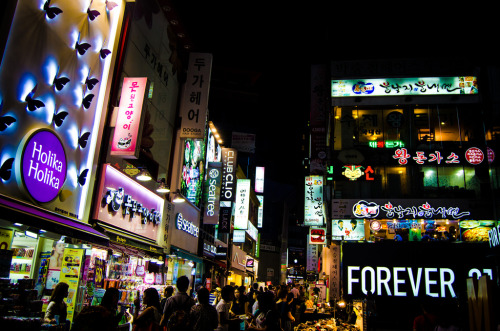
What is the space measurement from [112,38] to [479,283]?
→ 10.3m

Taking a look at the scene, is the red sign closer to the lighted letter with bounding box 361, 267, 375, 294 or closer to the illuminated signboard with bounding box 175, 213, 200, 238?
the illuminated signboard with bounding box 175, 213, 200, 238

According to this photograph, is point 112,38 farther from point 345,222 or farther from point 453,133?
point 453,133

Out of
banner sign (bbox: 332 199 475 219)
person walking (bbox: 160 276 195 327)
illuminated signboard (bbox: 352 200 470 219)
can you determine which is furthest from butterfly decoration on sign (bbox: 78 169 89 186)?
illuminated signboard (bbox: 352 200 470 219)

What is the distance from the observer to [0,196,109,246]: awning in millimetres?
5922

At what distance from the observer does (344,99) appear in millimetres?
24469

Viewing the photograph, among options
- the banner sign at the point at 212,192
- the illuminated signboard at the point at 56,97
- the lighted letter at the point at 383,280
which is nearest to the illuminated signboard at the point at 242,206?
the banner sign at the point at 212,192

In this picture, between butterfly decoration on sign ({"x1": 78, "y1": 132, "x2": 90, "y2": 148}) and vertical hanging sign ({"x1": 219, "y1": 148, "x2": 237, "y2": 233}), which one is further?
vertical hanging sign ({"x1": 219, "y1": 148, "x2": 237, "y2": 233})

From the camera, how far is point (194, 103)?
15.6 meters

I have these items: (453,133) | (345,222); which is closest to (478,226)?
(453,133)

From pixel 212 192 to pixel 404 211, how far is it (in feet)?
41.0

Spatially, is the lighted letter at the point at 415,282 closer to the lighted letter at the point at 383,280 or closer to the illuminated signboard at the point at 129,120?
the lighted letter at the point at 383,280

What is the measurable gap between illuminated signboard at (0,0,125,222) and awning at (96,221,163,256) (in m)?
0.81

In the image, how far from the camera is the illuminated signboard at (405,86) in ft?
77.7

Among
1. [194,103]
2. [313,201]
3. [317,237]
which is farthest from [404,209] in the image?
[194,103]
